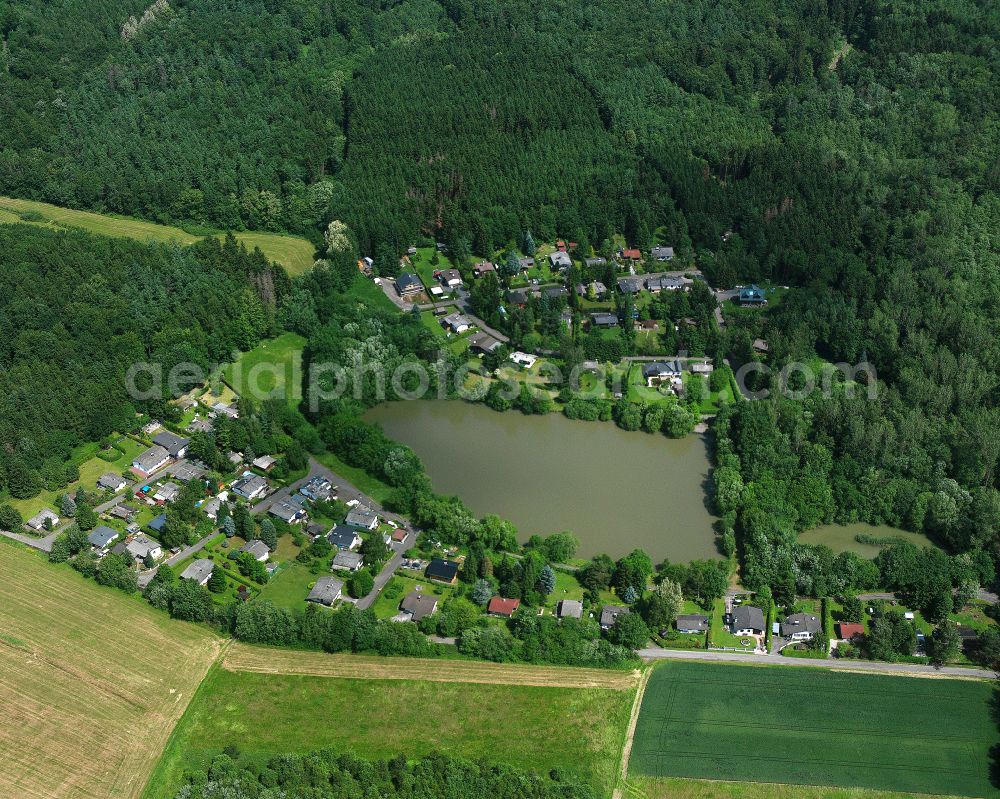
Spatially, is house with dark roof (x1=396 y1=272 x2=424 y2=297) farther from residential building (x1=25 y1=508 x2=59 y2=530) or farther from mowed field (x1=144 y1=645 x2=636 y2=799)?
mowed field (x1=144 y1=645 x2=636 y2=799)

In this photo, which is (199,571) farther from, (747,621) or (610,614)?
(747,621)

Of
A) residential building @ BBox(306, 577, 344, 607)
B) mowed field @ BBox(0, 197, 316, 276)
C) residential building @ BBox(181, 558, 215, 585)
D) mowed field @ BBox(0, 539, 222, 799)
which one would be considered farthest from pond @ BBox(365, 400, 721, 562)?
mowed field @ BBox(0, 197, 316, 276)

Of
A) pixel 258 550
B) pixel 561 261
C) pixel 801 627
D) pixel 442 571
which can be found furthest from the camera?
pixel 561 261

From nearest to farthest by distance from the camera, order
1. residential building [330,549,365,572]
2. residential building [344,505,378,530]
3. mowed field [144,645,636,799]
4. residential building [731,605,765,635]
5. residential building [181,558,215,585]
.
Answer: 1. mowed field [144,645,636,799]
2. residential building [731,605,765,635]
3. residential building [181,558,215,585]
4. residential building [330,549,365,572]
5. residential building [344,505,378,530]

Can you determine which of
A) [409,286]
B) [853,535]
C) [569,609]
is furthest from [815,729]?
[409,286]

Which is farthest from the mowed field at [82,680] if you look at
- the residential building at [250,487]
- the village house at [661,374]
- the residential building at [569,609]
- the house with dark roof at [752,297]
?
the house with dark roof at [752,297]

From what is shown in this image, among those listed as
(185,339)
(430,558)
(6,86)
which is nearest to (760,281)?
(430,558)

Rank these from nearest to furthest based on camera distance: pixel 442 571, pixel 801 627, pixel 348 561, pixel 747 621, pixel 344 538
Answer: pixel 801 627 → pixel 747 621 → pixel 442 571 → pixel 348 561 → pixel 344 538
